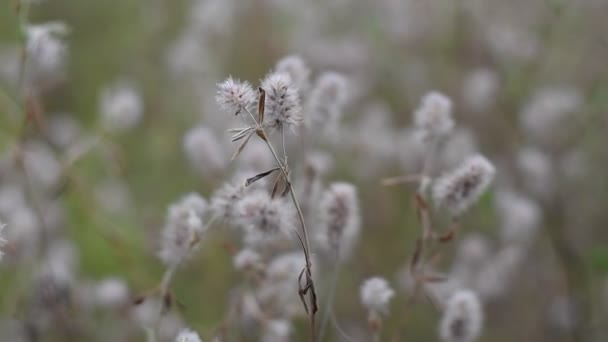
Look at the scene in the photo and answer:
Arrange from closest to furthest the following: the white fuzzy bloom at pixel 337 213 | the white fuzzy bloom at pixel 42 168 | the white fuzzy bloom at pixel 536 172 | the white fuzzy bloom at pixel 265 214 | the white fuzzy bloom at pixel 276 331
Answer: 1. the white fuzzy bloom at pixel 265 214
2. the white fuzzy bloom at pixel 337 213
3. the white fuzzy bloom at pixel 276 331
4. the white fuzzy bloom at pixel 536 172
5. the white fuzzy bloom at pixel 42 168

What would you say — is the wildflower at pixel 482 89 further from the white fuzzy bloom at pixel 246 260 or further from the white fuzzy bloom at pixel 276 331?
the white fuzzy bloom at pixel 246 260

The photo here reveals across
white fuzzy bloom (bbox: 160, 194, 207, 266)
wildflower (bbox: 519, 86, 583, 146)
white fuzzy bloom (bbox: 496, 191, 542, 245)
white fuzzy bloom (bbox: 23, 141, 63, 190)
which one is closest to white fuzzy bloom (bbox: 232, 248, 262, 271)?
white fuzzy bloom (bbox: 160, 194, 207, 266)

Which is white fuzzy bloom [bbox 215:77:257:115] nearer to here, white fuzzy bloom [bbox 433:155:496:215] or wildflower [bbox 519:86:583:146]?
white fuzzy bloom [bbox 433:155:496:215]

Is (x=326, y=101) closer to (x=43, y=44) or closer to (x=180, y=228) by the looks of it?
(x=180, y=228)

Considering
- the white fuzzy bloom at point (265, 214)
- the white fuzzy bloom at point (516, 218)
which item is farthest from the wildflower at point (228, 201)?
the white fuzzy bloom at point (516, 218)

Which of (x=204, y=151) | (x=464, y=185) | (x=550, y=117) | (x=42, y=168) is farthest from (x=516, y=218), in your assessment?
(x=42, y=168)

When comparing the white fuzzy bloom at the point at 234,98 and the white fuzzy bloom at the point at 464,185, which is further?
the white fuzzy bloom at the point at 464,185
